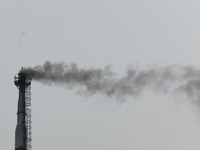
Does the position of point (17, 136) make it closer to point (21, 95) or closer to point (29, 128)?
point (29, 128)

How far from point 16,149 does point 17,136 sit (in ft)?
5.06

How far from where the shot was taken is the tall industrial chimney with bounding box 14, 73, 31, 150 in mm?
39803

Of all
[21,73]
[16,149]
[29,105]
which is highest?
[21,73]

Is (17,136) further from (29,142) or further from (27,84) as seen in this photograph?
(27,84)

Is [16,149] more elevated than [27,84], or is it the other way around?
[27,84]

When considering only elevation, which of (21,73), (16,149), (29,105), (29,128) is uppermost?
(21,73)

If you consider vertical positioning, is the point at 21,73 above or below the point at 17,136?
above

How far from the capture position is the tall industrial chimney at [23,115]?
131 ft

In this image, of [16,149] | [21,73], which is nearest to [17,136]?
[16,149]

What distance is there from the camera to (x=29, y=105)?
41.6 m

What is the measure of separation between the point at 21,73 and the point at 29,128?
6.77 m

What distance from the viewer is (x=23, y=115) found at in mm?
40688

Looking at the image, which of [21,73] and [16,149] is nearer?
[16,149]

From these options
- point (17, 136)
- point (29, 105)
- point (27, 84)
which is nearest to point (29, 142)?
point (17, 136)
